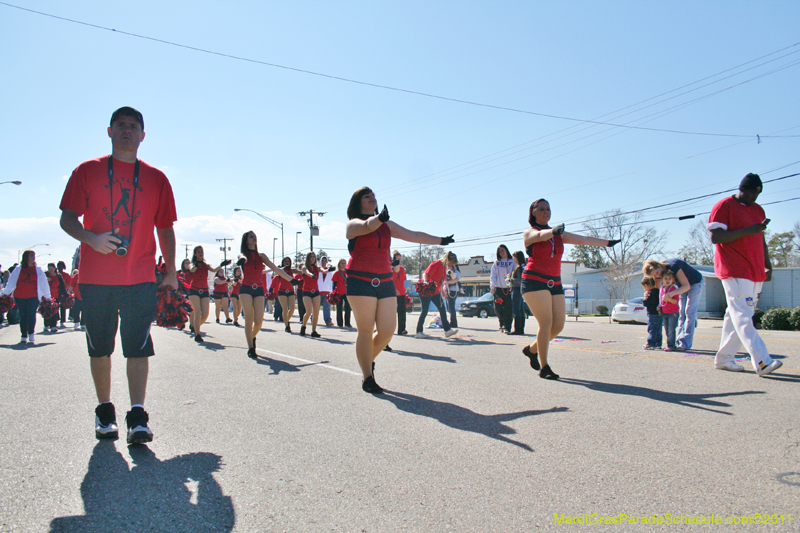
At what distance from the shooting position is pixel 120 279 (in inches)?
134

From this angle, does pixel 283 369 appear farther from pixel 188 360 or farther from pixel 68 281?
pixel 68 281

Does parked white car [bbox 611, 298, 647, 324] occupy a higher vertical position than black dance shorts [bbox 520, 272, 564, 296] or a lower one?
lower

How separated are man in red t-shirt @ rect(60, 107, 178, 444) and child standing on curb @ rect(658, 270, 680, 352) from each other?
7481mm

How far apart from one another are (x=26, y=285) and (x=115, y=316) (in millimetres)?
9631

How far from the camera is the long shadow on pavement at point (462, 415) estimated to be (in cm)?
354

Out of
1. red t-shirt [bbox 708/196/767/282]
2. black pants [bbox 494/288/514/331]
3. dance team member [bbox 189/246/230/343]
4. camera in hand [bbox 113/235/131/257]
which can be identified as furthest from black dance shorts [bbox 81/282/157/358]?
black pants [bbox 494/288/514/331]

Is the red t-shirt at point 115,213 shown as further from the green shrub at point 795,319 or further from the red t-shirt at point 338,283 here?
the green shrub at point 795,319

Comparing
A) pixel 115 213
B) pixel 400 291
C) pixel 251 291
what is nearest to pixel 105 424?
pixel 115 213

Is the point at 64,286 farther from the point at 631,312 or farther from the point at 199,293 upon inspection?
the point at 631,312

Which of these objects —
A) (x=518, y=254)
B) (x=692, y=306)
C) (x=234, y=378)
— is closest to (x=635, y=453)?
(x=234, y=378)

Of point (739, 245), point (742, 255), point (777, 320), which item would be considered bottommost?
point (777, 320)

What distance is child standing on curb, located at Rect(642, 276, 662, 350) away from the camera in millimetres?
8469

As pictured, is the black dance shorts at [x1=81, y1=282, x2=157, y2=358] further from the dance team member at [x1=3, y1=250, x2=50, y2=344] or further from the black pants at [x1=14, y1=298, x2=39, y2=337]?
the black pants at [x1=14, y1=298, x2=39, y2=337]

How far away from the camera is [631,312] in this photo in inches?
835
